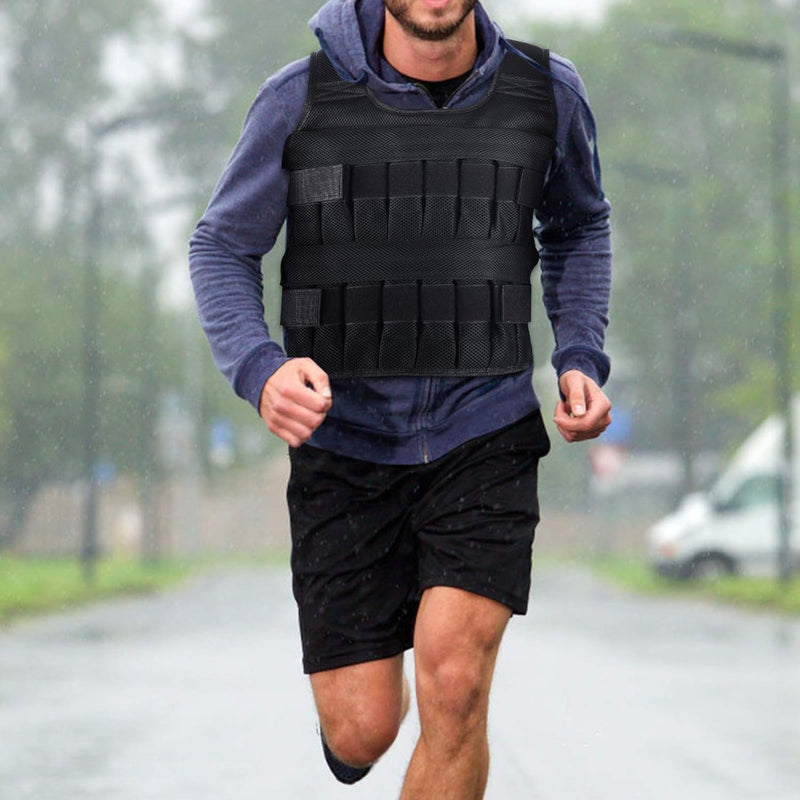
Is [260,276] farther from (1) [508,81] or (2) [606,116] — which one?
(2) [606,116]

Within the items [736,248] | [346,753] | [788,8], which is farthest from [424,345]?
[788,8]

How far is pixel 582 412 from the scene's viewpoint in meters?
4.49

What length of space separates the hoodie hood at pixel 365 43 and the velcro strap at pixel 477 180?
18 centimetres

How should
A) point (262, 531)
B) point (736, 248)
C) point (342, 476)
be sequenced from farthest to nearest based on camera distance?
point (262, 531), point (736, 248), point (342, 476)

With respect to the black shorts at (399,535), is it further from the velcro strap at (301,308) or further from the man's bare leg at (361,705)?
the velcro strap at (301,308)

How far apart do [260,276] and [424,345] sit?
35 cm

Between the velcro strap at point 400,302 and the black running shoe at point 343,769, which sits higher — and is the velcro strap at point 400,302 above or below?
above

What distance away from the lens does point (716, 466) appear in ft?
214

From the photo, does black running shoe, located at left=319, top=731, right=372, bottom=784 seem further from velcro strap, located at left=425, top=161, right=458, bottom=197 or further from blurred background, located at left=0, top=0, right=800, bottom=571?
blurred background, located at left=0, top=0, right=800, bottom=571

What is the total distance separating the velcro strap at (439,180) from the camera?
4.60 metres

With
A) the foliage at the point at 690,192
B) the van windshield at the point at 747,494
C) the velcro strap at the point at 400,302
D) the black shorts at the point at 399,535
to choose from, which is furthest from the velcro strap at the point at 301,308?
the foliage at the point at 690,192

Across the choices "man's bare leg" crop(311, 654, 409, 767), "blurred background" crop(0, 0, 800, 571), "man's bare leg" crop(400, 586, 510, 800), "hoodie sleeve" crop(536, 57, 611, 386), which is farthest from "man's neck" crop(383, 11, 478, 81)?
"blurred background" crop(0, 0, 800, 571)

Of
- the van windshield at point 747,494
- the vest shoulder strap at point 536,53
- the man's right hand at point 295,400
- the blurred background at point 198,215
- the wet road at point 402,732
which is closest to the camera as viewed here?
the man's right hand at point 295,400

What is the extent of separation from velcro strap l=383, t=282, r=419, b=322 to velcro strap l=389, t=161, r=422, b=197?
0.18 m
